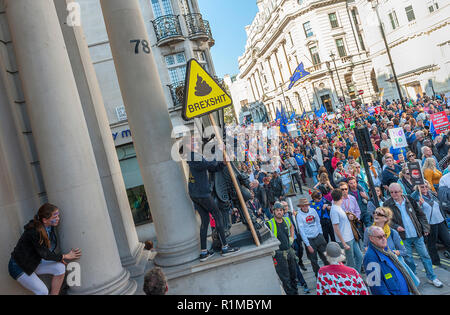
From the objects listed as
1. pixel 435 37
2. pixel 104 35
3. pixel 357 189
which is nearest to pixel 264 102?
pixel 435 37

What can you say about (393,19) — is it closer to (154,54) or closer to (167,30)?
(167,30)

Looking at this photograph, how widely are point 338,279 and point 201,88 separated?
9.99 ft

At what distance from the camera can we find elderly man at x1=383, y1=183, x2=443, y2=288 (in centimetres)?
554

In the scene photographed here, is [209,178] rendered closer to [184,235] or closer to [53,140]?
[184,235]

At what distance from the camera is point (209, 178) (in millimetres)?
4824

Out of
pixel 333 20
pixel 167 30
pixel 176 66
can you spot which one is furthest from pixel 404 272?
pixel 333 20

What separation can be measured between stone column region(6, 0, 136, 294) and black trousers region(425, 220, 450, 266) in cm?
547

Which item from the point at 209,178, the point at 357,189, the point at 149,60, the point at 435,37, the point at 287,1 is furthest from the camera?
the point at 287,1

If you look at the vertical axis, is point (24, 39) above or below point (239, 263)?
above

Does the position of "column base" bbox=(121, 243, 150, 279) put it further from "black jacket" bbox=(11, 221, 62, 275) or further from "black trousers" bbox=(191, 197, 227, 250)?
"black jacket" bbox=(11, 221, 62, 275)

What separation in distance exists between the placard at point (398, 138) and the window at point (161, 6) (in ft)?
44.1

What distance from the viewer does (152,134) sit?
493 centimetres

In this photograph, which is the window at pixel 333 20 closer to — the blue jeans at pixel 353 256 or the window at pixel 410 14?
the window at pixel 410 14

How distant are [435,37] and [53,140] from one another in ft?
116
